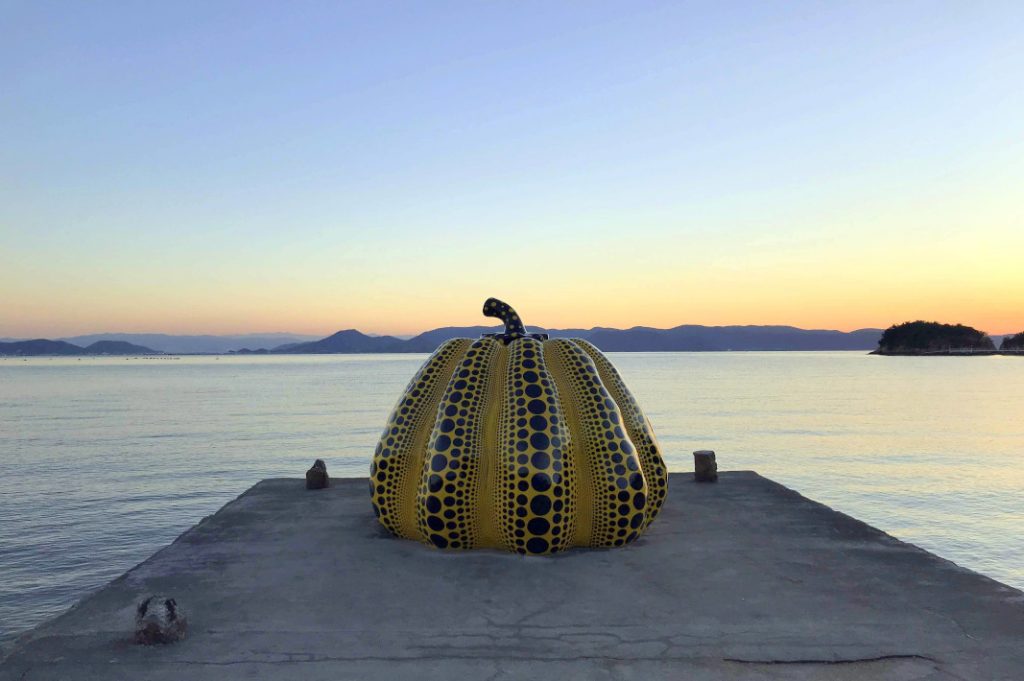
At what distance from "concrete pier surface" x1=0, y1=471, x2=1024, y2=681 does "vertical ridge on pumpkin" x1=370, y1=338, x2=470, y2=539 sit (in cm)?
33

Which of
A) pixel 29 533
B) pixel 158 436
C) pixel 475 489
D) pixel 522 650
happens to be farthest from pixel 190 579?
pixel 158 436

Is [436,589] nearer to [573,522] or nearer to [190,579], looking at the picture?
[573,522]

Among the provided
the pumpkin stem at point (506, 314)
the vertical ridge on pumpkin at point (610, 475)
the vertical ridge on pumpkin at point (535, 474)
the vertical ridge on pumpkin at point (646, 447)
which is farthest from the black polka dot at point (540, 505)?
the pumpkin stem at point (506, 314)

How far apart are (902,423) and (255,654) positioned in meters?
→ 42.1

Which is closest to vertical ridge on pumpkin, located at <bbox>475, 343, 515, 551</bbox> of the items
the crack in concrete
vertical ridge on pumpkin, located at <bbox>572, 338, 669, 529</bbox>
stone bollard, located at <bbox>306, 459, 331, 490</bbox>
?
vertical ridge on pumpkin, located at <bbox>572, 338, 669, 529</bbox>

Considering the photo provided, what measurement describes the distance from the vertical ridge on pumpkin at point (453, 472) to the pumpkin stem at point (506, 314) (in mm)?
1583

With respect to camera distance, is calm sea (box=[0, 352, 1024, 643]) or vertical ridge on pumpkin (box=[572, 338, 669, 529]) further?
calm sea (box=[0, 352, 1024, 643])

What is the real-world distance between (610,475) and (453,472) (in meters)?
1.90

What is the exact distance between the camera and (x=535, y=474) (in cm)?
845

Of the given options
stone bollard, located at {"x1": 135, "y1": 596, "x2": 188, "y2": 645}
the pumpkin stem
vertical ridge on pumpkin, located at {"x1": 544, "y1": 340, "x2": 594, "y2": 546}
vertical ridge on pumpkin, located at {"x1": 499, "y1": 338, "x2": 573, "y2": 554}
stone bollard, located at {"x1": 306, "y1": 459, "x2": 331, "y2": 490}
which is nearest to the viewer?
stone bollard, located at {"x1": 135, "y1": 596, "x2": 188, "y2": 645}

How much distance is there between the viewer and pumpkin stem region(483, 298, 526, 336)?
1059 cm

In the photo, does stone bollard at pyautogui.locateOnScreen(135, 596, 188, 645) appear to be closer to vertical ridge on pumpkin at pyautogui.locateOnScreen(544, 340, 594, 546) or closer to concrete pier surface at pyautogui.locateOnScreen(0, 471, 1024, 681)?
concrete pier surface at pyautogui.locateOnScreen(0, 471, 1024, 681)

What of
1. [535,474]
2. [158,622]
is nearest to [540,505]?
[535,474]

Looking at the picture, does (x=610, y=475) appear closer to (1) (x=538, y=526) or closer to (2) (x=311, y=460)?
(1) (x=538, y=526)
